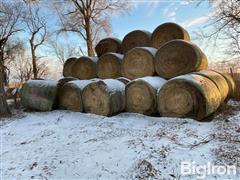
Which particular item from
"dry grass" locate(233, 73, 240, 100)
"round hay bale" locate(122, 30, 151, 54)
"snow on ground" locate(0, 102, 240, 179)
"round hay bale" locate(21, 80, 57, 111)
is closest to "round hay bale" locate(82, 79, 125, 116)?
"snow on ground" locate(0, 102, 240, 179)

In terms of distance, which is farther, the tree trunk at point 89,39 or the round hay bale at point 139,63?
the tree trunk at point 89,39

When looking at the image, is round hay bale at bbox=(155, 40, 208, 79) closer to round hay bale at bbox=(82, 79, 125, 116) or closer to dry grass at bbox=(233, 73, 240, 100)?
round hay bale at bbox=(82, 79, 125, 116)

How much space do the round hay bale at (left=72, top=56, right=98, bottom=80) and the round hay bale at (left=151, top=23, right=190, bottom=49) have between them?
238 cm

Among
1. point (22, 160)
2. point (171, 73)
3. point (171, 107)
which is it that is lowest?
point (22, 160)

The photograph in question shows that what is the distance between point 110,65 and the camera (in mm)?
7621

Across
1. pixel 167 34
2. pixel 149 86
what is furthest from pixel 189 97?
pixel 167 34

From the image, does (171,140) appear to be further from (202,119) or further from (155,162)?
(202,119)

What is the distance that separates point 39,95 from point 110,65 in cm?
251

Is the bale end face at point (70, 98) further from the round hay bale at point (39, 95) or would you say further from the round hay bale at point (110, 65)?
the round hay bale at point (110, 65)

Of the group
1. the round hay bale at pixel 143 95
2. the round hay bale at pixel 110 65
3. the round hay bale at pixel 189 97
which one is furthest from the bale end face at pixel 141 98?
the round hay bale at pixel 110 65

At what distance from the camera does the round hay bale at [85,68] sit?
8266mm

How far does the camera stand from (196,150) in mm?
3457

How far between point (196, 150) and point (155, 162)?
2.38 feet

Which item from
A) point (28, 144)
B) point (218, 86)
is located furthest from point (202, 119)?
point (28, 144)
